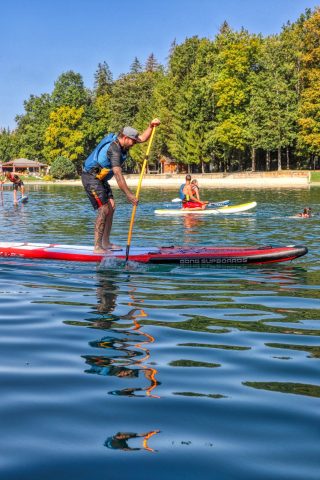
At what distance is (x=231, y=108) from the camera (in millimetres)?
77688

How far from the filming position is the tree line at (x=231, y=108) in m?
70.2

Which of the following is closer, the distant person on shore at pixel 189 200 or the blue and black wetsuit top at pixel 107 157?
the blue and black wetsuit top at pixel 107 157

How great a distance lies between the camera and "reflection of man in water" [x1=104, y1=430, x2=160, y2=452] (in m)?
3.51

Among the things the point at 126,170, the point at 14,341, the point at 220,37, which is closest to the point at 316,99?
the point at 220,37

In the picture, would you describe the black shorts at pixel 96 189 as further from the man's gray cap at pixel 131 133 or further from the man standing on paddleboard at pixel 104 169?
the man's gray cap at pixel 131 133

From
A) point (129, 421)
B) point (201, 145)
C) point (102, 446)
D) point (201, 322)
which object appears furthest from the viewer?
point (201, 145)

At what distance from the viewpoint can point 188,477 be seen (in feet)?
10.4

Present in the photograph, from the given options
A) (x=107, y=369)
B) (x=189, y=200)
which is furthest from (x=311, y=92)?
(x=107, y=369)

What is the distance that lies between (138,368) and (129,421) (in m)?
1.15

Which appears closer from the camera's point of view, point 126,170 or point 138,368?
point 138,368

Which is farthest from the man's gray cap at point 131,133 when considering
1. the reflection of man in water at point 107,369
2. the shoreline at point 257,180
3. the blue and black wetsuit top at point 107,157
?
the shoreline at point 257,180

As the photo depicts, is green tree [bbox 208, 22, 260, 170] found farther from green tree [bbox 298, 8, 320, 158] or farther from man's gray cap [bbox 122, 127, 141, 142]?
man's gray cap [bbox 122, 127, 141, 142]

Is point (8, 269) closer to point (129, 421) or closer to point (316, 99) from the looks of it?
point (129, 421)

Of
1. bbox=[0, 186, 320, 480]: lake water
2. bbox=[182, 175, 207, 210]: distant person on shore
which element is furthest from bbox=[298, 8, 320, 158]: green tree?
bbox=[0, 186, 320, 480]: lake water
